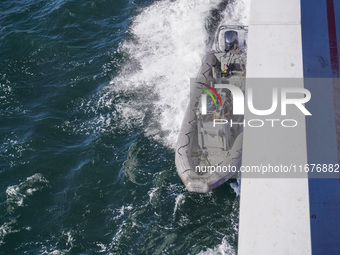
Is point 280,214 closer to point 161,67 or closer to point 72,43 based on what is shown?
point 161,67

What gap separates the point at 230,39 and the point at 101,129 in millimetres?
8612

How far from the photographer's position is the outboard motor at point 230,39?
27.6 metres

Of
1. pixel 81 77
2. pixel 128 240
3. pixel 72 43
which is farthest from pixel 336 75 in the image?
pixel 72 43

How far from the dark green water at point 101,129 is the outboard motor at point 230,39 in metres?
3.97

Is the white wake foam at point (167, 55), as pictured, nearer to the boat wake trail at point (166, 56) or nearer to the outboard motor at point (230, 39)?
the boat wake trail at point (166, 56)

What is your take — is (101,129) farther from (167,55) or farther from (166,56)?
(167,55)

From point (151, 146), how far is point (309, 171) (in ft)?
41.3

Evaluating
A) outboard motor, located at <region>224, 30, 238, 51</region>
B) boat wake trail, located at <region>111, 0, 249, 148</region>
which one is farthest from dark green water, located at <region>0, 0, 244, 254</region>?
outboard motor, located at <region>224, 30, 238, 51</region>

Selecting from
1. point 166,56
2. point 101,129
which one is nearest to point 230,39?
point 166,56

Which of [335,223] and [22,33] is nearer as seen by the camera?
[335,223]

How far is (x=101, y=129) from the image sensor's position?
2769cm

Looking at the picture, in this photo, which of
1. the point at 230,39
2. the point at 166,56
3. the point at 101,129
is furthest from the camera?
the point at 166,56

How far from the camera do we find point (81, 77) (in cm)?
3122

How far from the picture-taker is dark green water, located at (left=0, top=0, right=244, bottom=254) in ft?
74.7
